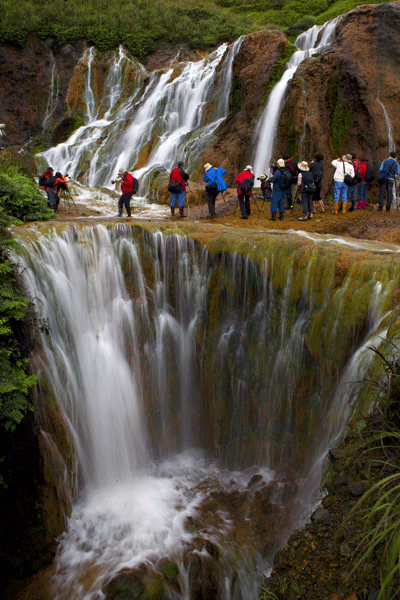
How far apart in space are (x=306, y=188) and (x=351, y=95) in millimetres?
5109

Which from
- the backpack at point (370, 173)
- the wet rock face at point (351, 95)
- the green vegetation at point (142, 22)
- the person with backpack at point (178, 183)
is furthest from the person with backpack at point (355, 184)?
the green vegetation at point (142, 22)

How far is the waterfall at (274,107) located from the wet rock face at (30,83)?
50.8ft

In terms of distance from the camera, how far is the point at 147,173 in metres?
17.2

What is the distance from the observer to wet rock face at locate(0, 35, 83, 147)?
2680 centimetres

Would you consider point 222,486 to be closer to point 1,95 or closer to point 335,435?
point 335,435

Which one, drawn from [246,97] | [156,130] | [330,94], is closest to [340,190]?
[330,94]

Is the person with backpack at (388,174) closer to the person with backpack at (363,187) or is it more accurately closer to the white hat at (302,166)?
the person with backpack at (363,187)

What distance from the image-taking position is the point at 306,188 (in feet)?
39.5

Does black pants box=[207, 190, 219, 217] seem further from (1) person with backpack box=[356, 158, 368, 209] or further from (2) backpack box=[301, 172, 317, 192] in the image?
(1) person with backpack box=[356, 158, 368, 209]

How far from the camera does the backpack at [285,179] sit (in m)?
11.6

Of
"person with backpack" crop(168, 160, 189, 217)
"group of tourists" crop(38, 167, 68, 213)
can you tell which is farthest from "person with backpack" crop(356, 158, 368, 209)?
"group of tourists" crop(38, 167, 68, 213)

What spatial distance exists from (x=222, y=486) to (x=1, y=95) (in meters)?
27.2

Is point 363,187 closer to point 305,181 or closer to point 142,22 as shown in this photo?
point 305,181

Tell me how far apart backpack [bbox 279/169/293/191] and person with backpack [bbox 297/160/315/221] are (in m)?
0.48
